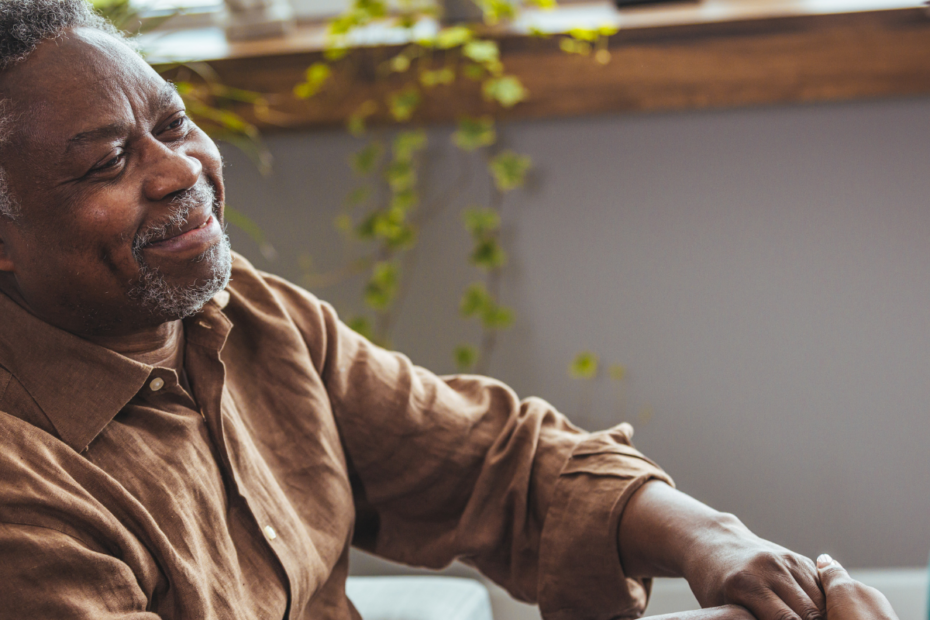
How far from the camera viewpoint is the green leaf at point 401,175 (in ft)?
5.89

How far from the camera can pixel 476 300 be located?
6.02ft

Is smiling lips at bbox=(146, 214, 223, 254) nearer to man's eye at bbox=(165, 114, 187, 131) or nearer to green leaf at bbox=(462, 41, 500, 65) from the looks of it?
man's eye at bbox=(165, 114, 187, 131)

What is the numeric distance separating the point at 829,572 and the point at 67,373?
0.74 meters

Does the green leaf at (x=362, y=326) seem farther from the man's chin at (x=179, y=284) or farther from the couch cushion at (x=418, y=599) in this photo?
the man's chin at (x=179, y=284)

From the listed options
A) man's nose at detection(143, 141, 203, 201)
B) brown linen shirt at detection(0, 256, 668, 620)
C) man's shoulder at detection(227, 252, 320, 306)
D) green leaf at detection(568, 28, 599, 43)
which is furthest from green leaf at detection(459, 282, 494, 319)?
man's nose at detection(143, 141, 203, 201)

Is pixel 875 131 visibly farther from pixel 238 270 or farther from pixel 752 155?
pixel 238 270

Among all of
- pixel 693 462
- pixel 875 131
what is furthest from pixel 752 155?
pixel 693 462

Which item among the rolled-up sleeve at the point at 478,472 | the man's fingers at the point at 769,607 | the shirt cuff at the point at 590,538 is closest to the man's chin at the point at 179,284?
the rolled-up sleeve at the point at 478,472

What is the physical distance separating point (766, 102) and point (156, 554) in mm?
1356

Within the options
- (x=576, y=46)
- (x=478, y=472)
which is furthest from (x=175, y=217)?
(x=576, y=46)

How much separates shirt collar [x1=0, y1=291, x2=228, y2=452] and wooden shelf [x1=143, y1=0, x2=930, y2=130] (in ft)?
3.37

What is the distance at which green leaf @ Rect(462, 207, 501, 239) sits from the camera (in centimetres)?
179

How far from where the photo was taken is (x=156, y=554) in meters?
0.79

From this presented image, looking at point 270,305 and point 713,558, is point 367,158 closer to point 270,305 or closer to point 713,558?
point 270,305
